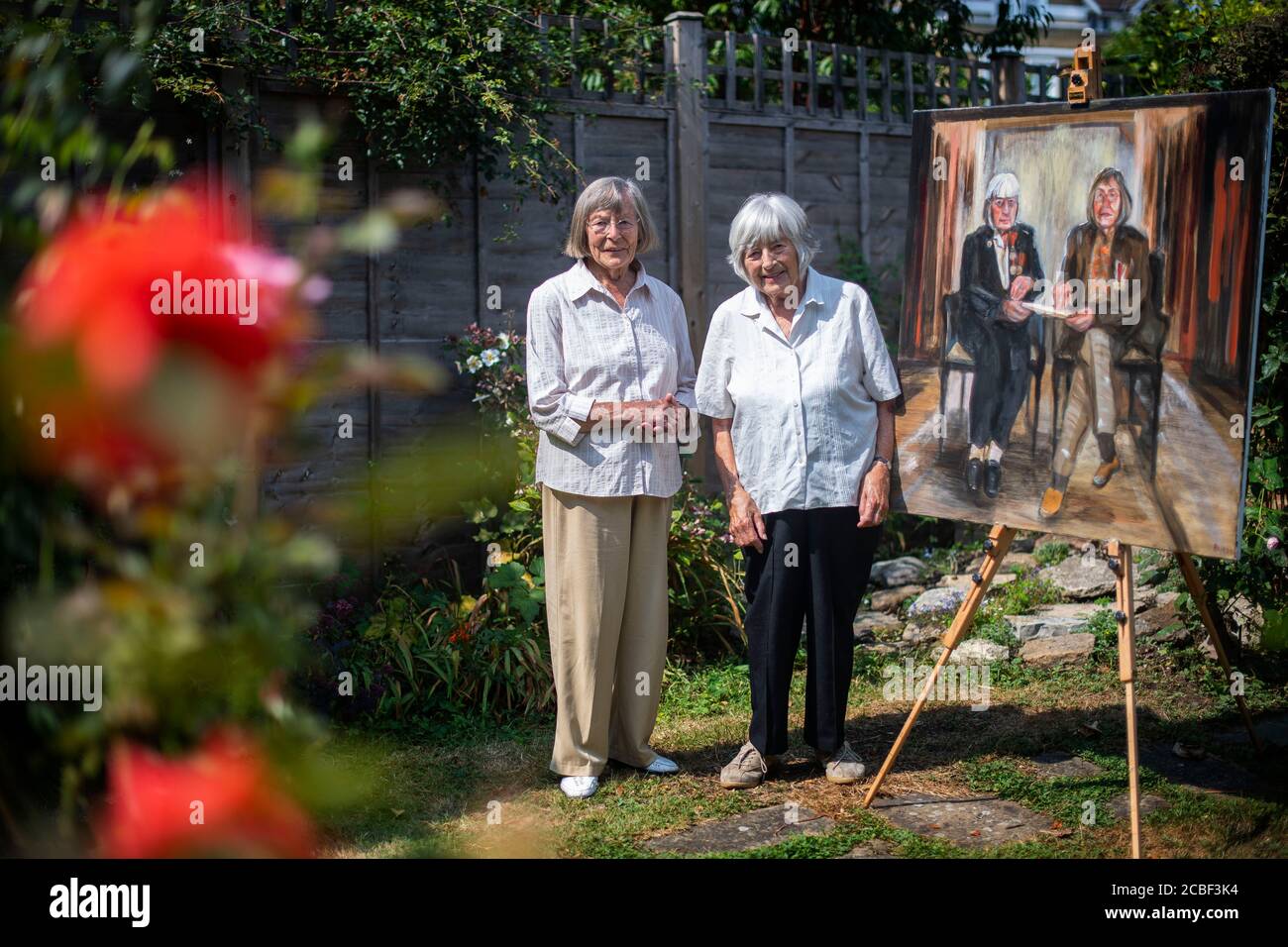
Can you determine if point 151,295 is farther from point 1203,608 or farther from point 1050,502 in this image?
point 1203,608

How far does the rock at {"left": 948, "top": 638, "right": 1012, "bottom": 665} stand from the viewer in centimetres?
504

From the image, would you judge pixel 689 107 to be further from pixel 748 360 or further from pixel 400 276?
pixel 748 360

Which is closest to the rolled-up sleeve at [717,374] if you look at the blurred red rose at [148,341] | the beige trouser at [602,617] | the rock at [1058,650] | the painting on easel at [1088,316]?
the beige trouser at [602,617]

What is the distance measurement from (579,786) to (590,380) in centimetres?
126

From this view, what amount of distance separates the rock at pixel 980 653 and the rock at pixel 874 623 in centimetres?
40

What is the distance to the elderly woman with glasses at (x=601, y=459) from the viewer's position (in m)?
3.78

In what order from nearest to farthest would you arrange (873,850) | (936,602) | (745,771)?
(873,850) < (745,771) < (936,602)

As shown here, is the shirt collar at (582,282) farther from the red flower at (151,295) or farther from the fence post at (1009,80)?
the fence post at (1009,80)

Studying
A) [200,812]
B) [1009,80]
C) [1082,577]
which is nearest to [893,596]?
[1082,577]

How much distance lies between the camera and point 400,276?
5.01m

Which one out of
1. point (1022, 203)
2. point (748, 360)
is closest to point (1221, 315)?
point (1022, 203)

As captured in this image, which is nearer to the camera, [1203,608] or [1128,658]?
[1128,658]

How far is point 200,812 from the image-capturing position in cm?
60
